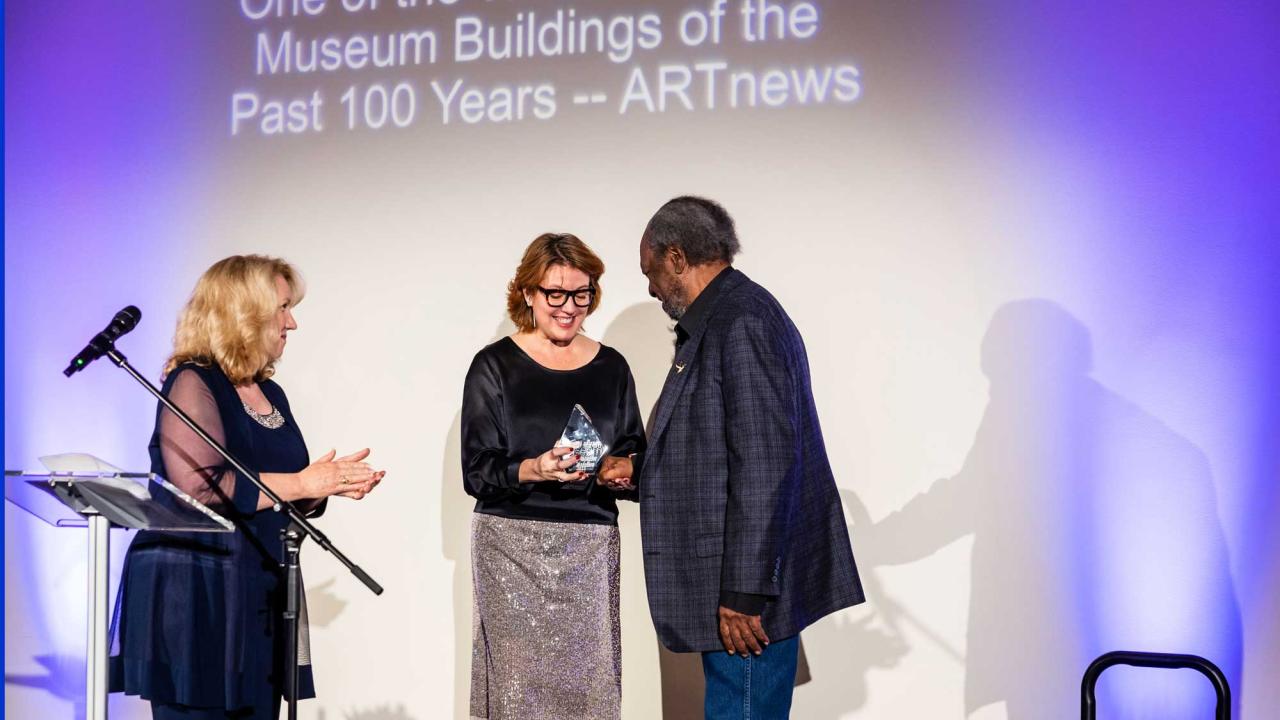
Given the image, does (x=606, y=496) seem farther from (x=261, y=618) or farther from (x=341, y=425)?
(x=341, y=425)

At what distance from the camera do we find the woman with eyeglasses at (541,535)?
3.17m

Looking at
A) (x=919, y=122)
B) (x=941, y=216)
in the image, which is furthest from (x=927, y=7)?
(x=941, y=216)

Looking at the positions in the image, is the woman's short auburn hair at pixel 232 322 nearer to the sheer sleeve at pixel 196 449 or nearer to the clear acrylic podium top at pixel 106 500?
the sheer sleeve at pixel 196 449

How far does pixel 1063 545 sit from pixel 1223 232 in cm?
106

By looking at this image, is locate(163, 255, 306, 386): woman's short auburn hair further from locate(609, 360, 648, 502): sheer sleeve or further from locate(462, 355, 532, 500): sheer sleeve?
locate(609, 360, 648, 502): sheer sleeve

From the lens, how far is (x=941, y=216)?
149 inches

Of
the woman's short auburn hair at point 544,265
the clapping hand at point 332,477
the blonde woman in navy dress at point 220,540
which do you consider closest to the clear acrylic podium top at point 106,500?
the blonde woman in navy dress at point 220,540

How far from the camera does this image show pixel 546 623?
317 cm

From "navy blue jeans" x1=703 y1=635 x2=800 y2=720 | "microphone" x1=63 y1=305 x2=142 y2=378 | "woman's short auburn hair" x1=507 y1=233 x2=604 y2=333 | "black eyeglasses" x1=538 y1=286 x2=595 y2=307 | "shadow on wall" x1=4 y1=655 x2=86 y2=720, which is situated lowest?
"shadow on wall" x1=4 y1=655 x2=86 y2=720

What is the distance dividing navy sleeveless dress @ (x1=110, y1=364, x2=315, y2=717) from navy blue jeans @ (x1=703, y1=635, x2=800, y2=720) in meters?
1.15

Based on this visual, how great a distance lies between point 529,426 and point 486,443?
0.41 ft

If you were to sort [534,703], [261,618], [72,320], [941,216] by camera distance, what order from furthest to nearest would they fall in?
1. [72,320]
2. [941,216]
3. [534,703]
4. [261,618]

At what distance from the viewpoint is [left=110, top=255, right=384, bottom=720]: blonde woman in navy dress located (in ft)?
9.31

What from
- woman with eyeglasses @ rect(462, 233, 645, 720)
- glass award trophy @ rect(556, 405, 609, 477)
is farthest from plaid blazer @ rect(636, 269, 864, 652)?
woman with eyeglasses @ rect(462, 233, 645, 720)
